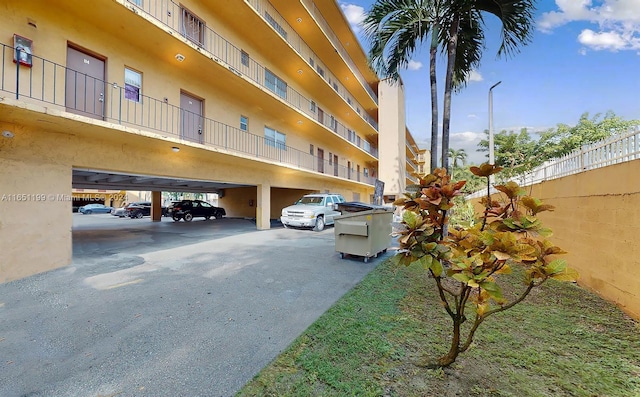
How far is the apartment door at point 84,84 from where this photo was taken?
6.78m

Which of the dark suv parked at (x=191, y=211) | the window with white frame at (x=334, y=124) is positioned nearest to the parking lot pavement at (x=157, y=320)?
the dark suv parked at (x=191, y=211)

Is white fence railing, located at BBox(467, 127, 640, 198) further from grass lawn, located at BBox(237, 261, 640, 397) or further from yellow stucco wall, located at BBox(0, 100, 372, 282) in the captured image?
yellow stucco wall, located at BBox(0, 100, 372, 282)

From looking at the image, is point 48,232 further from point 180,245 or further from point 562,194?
point 562,194

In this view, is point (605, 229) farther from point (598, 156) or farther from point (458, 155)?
point (458, 155)

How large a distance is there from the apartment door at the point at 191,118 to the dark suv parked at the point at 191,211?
37.5ft

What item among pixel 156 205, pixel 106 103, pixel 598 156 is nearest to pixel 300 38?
pixel 106 103

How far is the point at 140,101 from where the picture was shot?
8.38 m

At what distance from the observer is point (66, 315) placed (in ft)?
12.7

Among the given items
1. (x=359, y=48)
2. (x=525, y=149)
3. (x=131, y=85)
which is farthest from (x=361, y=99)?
(x=131, y=85)

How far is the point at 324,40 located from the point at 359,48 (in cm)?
748

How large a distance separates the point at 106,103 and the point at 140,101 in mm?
1100

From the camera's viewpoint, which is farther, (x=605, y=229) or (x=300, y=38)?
(x=300, y=38)

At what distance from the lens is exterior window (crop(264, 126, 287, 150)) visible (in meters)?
14.2

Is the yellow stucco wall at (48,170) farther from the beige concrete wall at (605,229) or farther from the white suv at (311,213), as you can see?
the beige concrete wall at (605,229)
